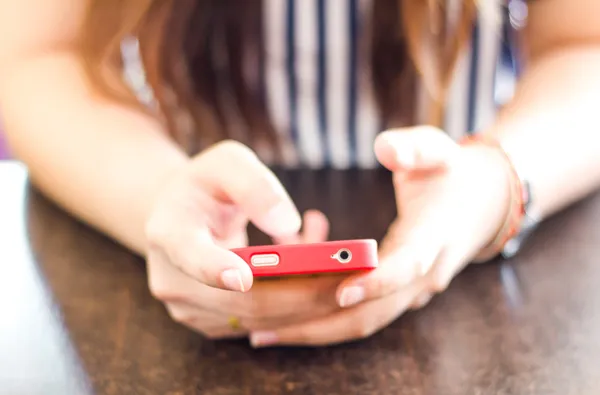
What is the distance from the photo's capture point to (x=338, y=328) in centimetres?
49

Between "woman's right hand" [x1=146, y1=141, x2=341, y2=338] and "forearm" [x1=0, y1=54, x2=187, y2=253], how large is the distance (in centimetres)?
8

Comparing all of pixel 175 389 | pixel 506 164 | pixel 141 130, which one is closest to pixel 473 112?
pixel 506 164

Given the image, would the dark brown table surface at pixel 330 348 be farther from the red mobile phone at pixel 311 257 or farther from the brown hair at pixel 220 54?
the brown hair at pixel 220 54

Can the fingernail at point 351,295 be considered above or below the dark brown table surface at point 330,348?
above

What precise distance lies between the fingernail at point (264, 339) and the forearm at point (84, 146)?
0.15 metres

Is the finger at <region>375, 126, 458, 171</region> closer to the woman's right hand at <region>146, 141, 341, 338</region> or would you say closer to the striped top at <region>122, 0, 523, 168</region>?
the woman's right hand at <region>146, 141, 341, 338</region>

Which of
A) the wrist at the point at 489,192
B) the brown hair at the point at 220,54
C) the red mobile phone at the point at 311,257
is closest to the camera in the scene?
the red mobile phone at the point at 311,257

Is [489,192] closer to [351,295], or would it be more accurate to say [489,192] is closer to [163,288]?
[351,295]

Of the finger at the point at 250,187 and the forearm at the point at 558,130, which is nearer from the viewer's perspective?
the finger at the point at 250,187

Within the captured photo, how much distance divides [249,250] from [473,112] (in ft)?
1.68

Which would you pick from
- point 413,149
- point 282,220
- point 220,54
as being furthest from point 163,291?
point 220,54

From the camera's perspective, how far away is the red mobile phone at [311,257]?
0.42 metres

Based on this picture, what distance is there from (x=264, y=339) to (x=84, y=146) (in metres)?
0.27

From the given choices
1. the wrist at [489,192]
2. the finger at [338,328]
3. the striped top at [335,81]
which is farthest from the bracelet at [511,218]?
the striped top at [335,81]
